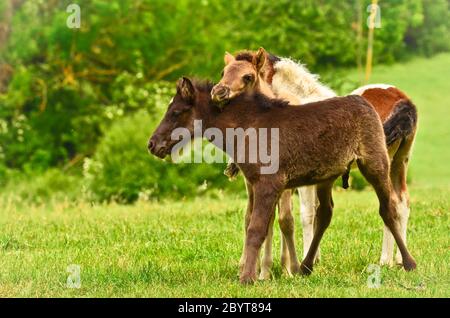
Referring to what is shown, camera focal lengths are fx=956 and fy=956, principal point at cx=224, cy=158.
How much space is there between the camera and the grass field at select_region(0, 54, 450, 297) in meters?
7.96

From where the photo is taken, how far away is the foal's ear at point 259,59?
9055 millimetres

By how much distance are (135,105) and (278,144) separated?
65.3 feet

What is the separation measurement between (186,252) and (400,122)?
265 cm

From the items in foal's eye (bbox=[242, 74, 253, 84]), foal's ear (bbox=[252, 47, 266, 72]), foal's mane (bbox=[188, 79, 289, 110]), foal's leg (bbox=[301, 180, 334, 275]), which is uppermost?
foal's ear (bbox=[252, 47, 266, 72])

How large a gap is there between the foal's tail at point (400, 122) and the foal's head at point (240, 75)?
1.52 meters

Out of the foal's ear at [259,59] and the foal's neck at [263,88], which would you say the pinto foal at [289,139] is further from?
the foal's ear at [259,59]

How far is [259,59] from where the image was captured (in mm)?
9109

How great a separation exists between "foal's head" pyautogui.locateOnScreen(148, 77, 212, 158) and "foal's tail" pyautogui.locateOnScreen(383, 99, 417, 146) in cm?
216

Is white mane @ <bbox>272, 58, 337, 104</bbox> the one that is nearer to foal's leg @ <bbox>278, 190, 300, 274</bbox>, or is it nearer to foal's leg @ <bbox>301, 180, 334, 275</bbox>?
foal's leg @ <bbox>301, 180, 334, 275</bbox>

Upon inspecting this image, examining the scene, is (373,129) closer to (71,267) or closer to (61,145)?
(71,267)

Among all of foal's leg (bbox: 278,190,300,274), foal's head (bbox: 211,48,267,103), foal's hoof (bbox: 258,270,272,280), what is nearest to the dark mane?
foal's head (bbox: 211,48,267,103)

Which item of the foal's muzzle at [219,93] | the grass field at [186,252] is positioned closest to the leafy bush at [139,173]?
the grass field at [186,252]

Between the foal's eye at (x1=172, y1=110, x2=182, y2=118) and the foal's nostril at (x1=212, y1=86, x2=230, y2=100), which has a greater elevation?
the foal's nostril at (x1=212, y1=86, x2=230, y2=100)
